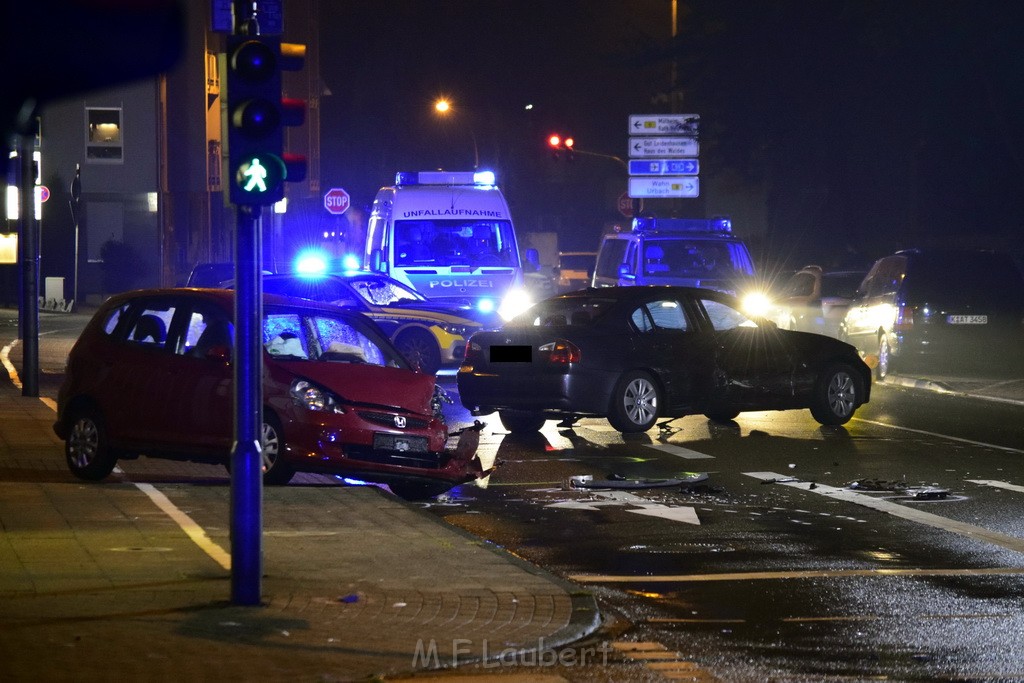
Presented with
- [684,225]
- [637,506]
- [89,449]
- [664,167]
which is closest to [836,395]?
[637,506]

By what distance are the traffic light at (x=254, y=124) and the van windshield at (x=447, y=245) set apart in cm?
2081

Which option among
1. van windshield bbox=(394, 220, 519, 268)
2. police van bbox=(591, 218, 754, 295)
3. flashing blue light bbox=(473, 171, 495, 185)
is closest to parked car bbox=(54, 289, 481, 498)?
police van bbox=(591, 218, 754, 295)

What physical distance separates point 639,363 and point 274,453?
17.4ft

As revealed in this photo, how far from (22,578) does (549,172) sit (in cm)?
6632

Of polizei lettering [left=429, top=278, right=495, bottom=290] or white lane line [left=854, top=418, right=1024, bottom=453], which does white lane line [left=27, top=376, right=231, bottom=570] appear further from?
polizei lettering [left=429, top=278, right=495, bottom=290]

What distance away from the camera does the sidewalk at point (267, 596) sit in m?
6.59

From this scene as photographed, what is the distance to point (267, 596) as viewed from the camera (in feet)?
25.7

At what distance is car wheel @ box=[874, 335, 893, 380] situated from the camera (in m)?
23.9

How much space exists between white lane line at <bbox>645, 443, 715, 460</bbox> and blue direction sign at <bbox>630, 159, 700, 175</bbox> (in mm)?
31098

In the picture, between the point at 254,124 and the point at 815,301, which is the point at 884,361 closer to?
the point at 815,301

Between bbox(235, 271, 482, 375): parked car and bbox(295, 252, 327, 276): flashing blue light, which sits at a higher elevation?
bbox(295, 252, 327, 276): flashing blue light

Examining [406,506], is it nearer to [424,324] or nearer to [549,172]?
[424,324]

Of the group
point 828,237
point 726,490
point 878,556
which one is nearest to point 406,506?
point 726,490

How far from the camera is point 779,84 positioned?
35.3 m
